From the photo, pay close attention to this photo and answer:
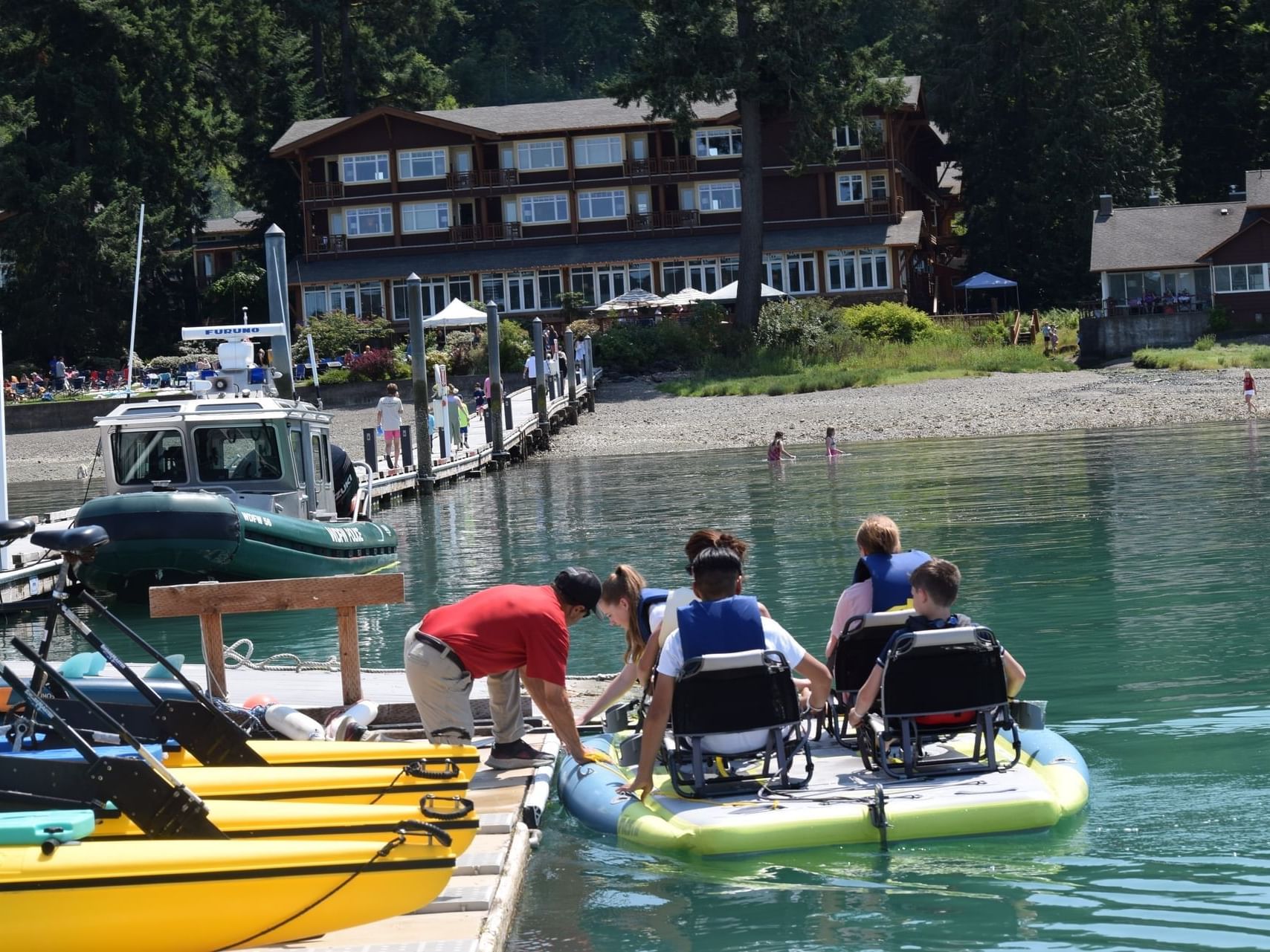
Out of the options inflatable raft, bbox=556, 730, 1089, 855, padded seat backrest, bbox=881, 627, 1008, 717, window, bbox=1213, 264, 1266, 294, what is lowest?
inflatable raft, bbox=556, 730, 1089, 855

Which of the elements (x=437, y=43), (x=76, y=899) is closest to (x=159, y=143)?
(x=437, y=43)

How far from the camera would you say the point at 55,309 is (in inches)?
2625

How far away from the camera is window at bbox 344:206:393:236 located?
70875 mm

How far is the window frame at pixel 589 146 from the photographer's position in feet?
230

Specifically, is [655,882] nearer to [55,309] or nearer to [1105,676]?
[1105,676]

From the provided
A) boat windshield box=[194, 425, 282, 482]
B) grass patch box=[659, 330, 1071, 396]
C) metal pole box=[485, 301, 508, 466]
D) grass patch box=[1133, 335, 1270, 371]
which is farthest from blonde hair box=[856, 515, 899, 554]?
grass patch box=[1133, 335, 1270, 371]

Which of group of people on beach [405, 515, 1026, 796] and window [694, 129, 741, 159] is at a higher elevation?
window [694, 129, 741, 159]

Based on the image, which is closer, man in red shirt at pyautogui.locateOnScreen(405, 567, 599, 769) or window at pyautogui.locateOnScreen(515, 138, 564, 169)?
man in red shirt at pyautogui.locateOnScreen(405, 567, 599, 769)

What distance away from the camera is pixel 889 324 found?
197 ft

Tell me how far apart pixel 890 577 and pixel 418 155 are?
209 ft

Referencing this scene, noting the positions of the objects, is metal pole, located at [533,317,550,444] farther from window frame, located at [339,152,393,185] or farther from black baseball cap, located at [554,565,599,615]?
black baseball cap, located at [554,565,599,615]

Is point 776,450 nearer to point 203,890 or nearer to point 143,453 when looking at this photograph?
point 143,453

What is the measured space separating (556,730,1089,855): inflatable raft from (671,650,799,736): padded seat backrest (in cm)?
44

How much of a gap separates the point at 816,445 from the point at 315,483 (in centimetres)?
2313
